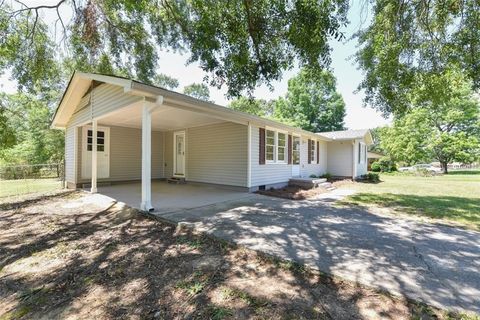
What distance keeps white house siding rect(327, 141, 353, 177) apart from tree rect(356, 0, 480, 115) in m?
8.98

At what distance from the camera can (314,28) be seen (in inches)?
194

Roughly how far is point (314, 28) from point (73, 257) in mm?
5813

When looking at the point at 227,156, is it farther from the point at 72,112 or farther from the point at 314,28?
the point at 72,112

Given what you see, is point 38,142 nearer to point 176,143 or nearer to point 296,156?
point 176,143

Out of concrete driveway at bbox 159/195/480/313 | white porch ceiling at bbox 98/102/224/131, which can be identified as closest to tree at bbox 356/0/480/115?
concrete driveway at bbox 159/195/480/313

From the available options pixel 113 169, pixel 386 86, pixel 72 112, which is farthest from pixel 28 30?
pixel 386 86

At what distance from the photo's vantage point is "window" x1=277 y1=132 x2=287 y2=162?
10.9 metres

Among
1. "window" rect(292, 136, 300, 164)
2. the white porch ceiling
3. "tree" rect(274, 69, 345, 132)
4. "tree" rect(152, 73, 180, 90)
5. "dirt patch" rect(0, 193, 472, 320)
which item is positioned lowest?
"dirt patch" rect(0, 193, 472, 320)

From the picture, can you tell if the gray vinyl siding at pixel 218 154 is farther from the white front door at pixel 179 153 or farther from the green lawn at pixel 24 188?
the green lawn at pixel 24 188

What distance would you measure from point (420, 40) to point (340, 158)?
1016 cm

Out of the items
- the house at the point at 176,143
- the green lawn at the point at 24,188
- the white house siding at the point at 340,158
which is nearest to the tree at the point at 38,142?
the green lawn at the point at 24,188

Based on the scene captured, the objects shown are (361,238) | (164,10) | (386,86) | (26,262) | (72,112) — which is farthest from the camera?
(72,112)

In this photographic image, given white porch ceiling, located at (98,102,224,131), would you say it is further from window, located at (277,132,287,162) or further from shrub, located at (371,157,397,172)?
shrub, located at (371,157,397,172)

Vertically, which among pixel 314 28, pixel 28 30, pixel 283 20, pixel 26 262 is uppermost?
pixel 28 30
